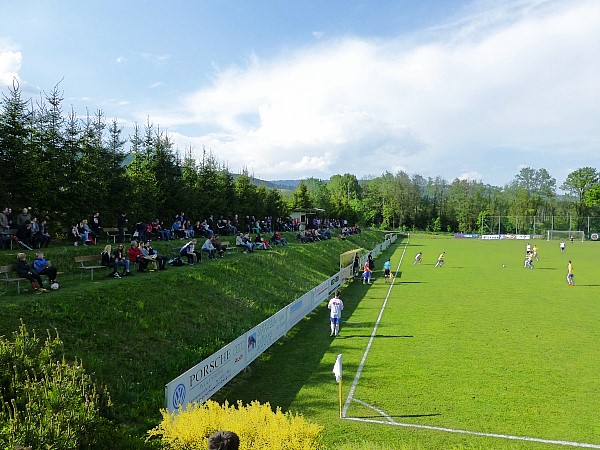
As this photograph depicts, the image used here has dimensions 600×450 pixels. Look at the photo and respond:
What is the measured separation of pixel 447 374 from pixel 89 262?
47.5 ft

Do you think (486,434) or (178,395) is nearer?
(178,395)

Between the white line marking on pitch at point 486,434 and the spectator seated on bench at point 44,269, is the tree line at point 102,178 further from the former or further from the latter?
the white line marking on pitch at point 486,434

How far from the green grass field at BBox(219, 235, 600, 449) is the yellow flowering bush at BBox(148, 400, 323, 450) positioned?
3.19 meters

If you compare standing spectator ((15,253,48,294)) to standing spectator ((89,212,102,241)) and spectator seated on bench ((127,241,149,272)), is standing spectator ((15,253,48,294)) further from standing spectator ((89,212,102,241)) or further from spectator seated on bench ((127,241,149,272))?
standing spectator ((89,212,102,241))

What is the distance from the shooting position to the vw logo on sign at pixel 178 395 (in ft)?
30.9

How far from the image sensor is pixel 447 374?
1352 centimetres

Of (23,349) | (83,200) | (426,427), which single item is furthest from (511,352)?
(83,200)

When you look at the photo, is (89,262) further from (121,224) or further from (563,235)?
(563,235)

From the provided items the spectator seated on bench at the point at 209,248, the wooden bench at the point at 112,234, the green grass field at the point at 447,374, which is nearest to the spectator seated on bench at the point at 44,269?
the green grass field at the point at 447,374

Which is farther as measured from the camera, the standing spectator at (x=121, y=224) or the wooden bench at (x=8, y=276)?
the standing spectator at (x=121, y=224)

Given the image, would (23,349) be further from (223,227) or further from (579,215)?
(579,215)

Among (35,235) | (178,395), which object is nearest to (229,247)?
(35,235)

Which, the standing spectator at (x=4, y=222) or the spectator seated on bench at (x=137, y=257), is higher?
the standing spectator at (x=4, y=222)

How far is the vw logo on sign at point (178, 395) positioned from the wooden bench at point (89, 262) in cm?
828
